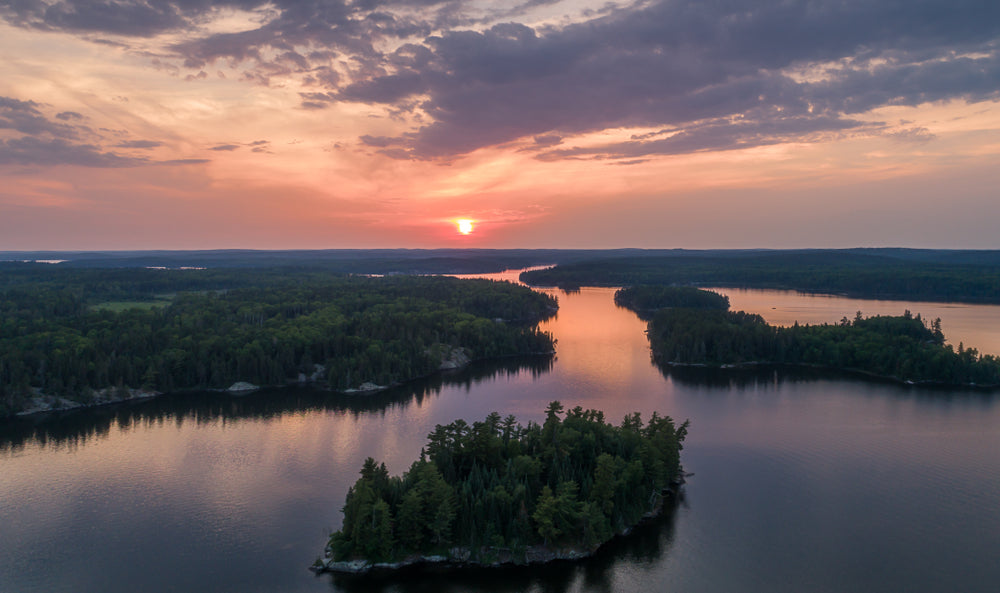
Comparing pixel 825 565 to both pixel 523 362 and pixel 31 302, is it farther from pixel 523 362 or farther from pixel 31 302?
pixel 31 302

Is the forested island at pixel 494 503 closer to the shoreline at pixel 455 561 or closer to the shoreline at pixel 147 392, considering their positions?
the shoreline at pixel 455 561

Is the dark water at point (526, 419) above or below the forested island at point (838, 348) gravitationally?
below

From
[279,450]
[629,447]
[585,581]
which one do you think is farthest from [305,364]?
[585,581]

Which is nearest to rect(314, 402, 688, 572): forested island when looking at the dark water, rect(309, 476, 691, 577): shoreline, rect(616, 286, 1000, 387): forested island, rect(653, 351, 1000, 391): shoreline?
rect(309, 476, 691, 577): shoreline

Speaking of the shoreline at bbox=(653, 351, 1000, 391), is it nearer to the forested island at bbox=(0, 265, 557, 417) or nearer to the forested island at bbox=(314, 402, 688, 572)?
the forested island at bbox=(0, 265, 557, 417)

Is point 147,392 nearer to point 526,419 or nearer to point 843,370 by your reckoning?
point 526,419

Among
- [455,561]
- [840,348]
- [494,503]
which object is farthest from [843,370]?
[455,561]

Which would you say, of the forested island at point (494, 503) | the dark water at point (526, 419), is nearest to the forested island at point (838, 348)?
the dark water at point (526, 419)
